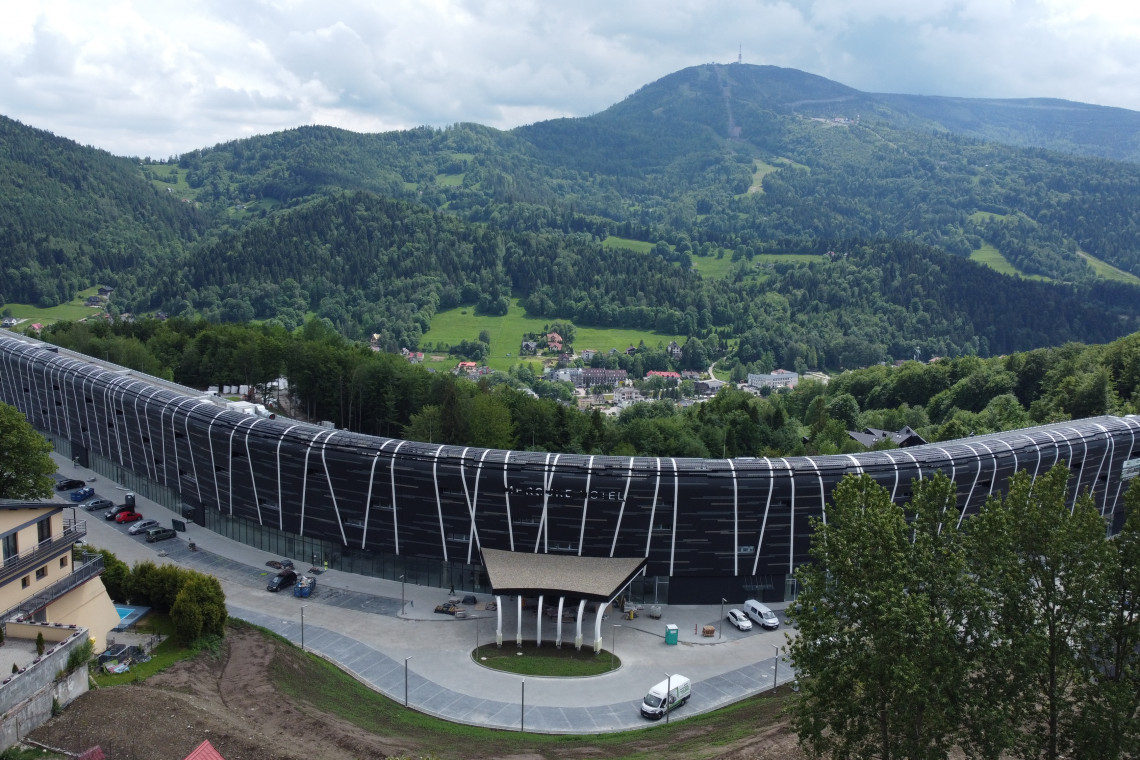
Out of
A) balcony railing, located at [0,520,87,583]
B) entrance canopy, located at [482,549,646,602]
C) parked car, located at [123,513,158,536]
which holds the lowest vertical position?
parked car, located at [123,513,158,536]

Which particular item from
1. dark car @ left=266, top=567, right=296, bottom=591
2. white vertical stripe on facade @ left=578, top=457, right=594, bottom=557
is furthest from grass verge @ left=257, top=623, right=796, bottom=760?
white vertical stripe on facade @ left=578, top=457, right=594, bottom=557

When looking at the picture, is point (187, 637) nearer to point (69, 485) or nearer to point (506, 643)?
point (506, 643)

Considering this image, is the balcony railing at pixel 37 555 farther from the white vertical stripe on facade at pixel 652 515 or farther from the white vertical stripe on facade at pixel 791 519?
the white vertical stripe on facade at pixel 791 519

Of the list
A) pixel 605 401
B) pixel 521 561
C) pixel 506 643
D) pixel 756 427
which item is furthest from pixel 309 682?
pixel 605 401

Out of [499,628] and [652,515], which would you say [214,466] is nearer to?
[499,628]

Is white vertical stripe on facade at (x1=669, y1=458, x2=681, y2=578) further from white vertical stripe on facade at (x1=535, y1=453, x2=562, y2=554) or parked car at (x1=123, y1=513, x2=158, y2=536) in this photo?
parked car at (x1=123, y1=513, x2=158, y2=536)

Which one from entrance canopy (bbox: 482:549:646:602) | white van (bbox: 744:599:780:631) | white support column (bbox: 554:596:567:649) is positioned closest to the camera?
white support column (bbox: 554:596:567:649)


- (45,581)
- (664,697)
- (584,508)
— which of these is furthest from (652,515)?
(45,581)
